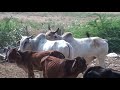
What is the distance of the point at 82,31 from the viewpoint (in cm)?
1340

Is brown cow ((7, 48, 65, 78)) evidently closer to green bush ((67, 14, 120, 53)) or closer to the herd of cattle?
the herd of cattle

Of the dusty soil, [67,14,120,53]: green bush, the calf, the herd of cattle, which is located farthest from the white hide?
the calf

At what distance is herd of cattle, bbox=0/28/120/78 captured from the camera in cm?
514

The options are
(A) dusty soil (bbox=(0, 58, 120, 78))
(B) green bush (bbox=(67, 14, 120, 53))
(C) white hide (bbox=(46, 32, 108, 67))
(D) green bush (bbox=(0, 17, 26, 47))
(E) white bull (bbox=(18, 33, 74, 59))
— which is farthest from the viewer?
(B) green bush (bbox=(67, 14, 120, 53))

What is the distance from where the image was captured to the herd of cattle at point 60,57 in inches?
202

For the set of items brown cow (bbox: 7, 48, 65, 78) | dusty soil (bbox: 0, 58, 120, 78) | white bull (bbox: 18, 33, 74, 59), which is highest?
white bull (bbox: 18, 33, 74, 59)

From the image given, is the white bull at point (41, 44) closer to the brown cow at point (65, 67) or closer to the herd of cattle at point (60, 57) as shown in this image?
the herd of cattle at point (60, 57)

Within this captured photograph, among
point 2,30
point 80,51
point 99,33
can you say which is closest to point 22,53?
point 80,51

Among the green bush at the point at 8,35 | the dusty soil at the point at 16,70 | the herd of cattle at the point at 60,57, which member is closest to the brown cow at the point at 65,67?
the herd of cattle at the point at 60,57

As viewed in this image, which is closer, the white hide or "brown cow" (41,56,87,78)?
"brown cow" (41,56,87,78)

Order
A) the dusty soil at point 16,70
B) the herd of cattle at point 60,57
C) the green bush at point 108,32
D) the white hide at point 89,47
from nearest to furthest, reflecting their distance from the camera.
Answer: the herd of cattle at point 60,57 < the dusty soil at point 16,70 < the white hide at point 89,47 < the green bush at point 108,32
